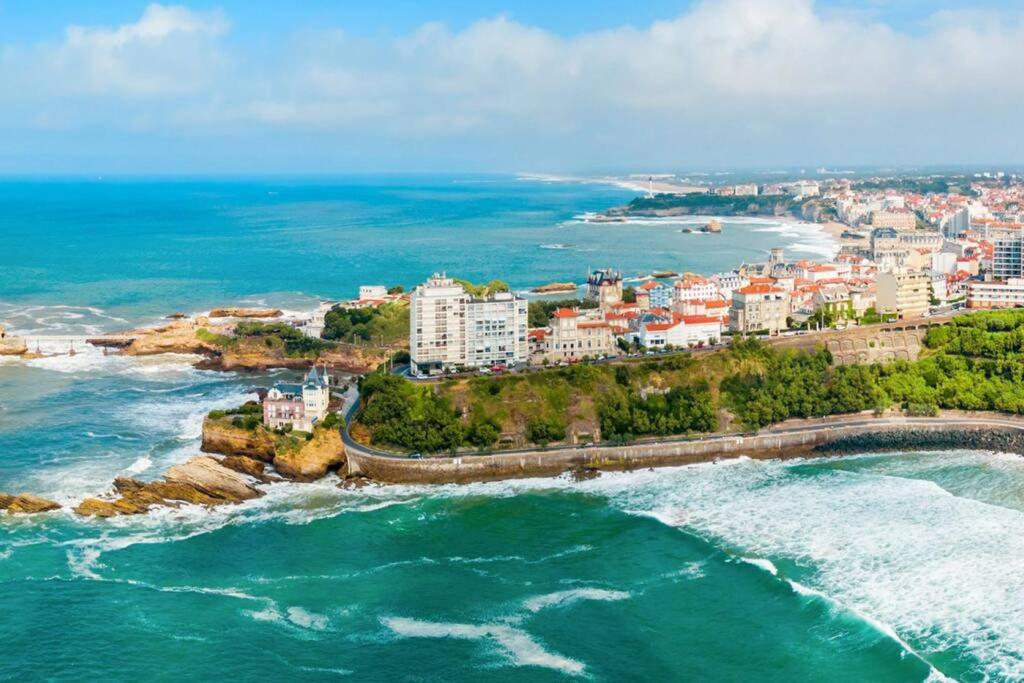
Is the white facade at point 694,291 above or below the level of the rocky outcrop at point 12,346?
above

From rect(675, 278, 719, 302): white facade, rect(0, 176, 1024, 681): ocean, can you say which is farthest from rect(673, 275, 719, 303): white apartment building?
rect(0, 176, 1024, 681): ocean

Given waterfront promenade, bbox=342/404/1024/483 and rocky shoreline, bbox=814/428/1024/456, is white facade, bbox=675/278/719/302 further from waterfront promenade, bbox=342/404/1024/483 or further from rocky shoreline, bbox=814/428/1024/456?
rocky shoreline, bbox=814/428/1024/456

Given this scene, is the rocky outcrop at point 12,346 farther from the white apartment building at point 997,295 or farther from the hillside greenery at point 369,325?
the white apartment building at point 997,295

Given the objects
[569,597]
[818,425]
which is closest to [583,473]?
[569,597]

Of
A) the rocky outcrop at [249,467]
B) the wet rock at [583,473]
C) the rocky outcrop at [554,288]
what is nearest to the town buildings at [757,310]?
the wet rock at [583,473]

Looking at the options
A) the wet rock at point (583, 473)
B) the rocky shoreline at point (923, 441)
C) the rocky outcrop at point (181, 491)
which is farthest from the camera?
the rocky shoreline at point (923, 441)

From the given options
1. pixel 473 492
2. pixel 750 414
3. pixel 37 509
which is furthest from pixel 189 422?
pixel 750 414
